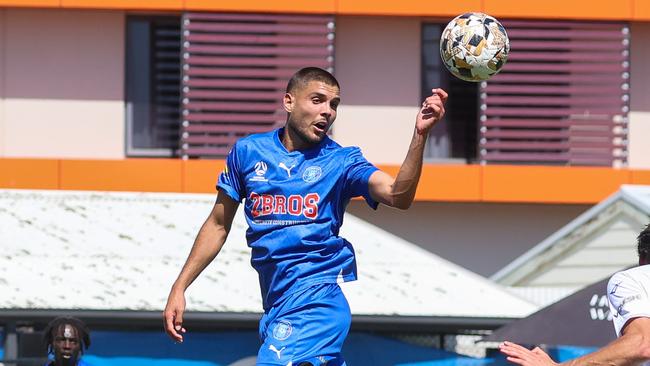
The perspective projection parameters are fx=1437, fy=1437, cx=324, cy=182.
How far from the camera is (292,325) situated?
20.9 ft

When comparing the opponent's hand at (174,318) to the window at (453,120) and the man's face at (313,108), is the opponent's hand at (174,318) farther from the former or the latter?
the window at (453,120)

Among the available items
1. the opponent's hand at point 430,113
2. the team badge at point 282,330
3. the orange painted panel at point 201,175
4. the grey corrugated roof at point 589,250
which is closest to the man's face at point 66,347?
the team badge at point 282,330

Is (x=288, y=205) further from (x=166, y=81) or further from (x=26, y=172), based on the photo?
(x=166, y=81)

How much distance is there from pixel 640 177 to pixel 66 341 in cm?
992

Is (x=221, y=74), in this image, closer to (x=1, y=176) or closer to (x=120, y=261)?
(x=1, y=176)

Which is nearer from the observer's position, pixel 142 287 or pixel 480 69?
pixel 480 69

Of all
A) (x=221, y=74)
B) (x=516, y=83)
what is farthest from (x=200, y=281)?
(x=516, y=83)

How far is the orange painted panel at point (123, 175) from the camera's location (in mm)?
17672

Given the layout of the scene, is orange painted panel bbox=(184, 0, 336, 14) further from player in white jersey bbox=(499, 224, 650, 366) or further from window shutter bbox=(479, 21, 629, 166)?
player in white jersey bbox=(499, 224, 650, 366)

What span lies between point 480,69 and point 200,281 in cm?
546

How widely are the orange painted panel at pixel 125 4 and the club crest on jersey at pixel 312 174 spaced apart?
1165cm

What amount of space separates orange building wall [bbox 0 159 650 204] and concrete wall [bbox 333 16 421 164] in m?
0.82

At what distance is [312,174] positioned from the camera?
21.3ft

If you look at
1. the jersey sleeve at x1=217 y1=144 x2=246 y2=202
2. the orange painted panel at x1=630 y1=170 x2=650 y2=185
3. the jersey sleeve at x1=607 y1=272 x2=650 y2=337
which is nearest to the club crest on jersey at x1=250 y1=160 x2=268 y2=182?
the jersey sleeve at x1=217 y1=144 x2=246 y2=202
